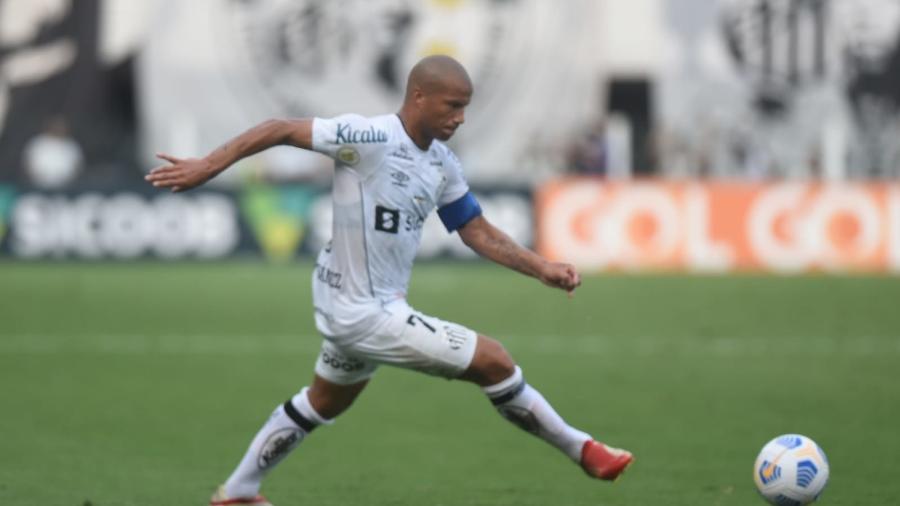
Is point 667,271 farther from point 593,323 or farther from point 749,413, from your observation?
point 749,413

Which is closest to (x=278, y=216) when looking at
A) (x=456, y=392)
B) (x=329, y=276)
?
(x=456, y=392)

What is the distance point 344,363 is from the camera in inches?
316

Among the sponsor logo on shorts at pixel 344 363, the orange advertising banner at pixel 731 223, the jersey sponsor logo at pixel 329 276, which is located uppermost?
the jersey sponsor logo at pixel 329 276

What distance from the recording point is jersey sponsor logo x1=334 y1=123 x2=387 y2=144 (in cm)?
Answer: 759

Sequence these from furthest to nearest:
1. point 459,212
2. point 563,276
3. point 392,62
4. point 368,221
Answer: point 392,62
point 459,212
point 563,276
point 368,221

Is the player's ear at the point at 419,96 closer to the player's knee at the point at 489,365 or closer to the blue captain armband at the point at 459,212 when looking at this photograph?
the blue captain armband at the point at 459,212

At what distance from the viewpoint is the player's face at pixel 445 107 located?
767 centimetres

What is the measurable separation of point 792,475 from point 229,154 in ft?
9.68

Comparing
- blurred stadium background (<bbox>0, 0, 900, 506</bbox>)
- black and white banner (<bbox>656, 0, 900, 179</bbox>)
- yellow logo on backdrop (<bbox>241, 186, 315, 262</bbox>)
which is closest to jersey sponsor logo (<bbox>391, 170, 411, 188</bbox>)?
blurred stadium background (<bbox>0, 0, 900, 506</bbox>)

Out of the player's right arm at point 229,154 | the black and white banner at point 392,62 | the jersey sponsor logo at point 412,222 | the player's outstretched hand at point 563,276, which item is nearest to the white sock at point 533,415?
the player's outstretched hand at point 563,276

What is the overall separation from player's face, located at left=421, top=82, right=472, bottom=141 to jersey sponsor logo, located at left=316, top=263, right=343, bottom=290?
0.80 metres

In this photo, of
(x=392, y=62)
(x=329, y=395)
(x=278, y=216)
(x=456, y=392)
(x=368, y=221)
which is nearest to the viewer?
(x=368, y=221)

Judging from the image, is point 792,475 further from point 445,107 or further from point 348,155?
point 348,155

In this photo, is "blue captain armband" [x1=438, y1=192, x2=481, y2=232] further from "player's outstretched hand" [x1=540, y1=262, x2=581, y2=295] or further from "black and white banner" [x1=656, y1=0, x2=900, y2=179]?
"black and white banner" [x1=656, y1=0, x2=900, y2=179]
